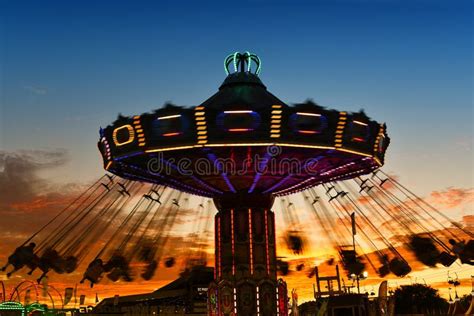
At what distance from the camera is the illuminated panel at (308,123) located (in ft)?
65.9

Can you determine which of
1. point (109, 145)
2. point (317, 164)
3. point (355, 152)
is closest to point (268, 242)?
point (317, 164)

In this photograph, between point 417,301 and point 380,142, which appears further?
point 417,301

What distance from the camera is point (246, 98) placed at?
81.3ft

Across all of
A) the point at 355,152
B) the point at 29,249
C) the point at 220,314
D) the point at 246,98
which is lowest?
the point at 220,314

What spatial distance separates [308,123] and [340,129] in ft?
4.27

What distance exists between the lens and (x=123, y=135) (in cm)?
2138

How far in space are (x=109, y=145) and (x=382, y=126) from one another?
9794 mm

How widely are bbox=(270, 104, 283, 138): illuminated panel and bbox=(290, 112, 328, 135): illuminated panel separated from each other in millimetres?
435

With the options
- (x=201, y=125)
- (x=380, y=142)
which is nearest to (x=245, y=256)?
(x=201, y=125)

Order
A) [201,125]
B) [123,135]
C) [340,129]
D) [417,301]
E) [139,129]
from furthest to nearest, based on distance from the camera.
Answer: [417,301] < [123,135] < [340,129] < [139,129] < [201,125]

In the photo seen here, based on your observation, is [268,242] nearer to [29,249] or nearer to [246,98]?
[246,98]

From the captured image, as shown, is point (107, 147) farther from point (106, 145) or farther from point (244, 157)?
point (244, 157)

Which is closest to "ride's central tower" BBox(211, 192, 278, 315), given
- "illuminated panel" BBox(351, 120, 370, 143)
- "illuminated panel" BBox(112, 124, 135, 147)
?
"illuminated panel" BBox(351, 120, 370, 143)

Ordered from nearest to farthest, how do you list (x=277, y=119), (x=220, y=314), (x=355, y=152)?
1. (x=277, y=119)
2. (x=355, y=152)
3. (x=220, y=314)
